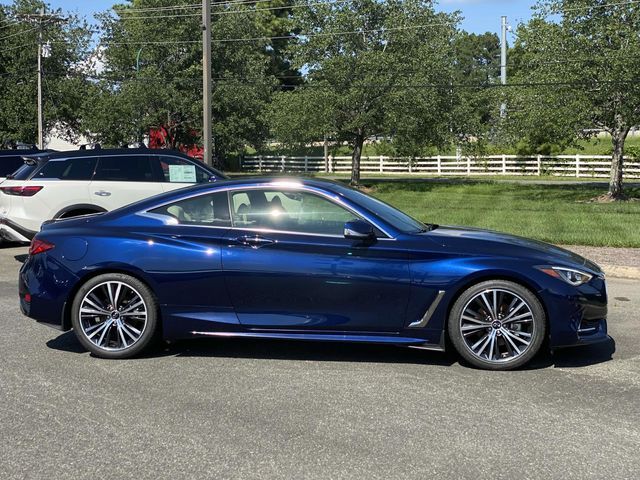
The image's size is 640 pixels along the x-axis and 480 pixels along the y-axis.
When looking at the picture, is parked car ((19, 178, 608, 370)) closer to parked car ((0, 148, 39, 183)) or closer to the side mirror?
the side mirror

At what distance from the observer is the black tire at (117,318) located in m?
5.48

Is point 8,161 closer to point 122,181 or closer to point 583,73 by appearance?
point 122,181

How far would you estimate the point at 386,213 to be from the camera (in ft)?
18.9

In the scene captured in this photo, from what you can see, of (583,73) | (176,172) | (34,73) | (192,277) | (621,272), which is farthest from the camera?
(34,73)

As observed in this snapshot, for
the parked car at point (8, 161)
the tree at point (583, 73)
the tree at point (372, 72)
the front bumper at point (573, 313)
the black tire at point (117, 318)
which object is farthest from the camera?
the tree at point (372, 72)

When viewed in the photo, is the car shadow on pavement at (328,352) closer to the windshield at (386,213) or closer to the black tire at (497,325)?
the black tire at (497,325)

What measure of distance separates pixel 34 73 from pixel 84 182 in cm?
3359

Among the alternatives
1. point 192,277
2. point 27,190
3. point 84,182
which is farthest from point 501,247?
point 27,190

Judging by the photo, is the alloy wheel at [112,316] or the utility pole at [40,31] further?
the utility pole at [40,31]

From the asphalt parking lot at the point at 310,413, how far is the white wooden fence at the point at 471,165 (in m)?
36.2

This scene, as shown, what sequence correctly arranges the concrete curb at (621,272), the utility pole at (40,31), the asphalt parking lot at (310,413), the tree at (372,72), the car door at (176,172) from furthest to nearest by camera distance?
the utility pole at (40,31) < the tree at (372,72) < the car door at (176,172) < the concrete curb at (621,272) < the asphalt parking lot at (310,413)

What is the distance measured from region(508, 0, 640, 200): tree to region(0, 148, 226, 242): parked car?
50.8ft

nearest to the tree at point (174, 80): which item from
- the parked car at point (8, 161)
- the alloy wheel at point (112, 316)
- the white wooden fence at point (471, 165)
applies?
the white wooden fence at point (471, 165)

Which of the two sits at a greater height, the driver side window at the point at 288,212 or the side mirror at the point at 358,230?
the driver side window at the point at 288,212
